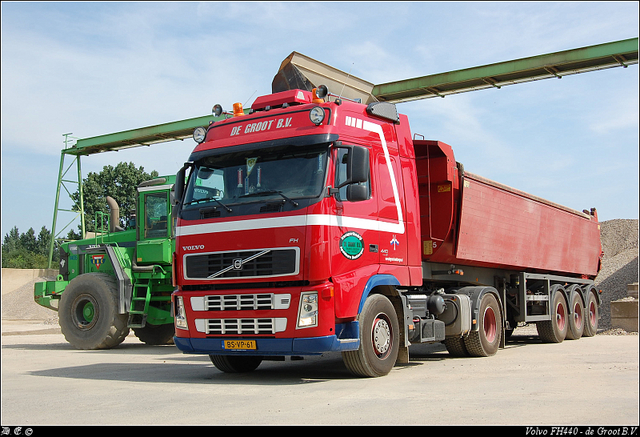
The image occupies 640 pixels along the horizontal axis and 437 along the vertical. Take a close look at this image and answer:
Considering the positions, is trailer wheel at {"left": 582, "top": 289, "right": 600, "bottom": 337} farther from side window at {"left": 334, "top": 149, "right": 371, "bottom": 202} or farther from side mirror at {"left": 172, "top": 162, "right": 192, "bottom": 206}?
side mirror at {"left": 172, "top": 162, "right": 192, "bottom": 206}

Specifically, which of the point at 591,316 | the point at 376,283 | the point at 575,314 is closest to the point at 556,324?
the point at 575,314

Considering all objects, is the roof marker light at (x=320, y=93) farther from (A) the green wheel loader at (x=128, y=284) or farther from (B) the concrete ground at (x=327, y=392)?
(A) the green wheel loader at (x=128, y=284)

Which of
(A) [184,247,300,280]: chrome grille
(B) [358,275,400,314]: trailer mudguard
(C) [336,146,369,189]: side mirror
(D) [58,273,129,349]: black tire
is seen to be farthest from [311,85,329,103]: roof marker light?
(D) [58,273,129,349]: black tire

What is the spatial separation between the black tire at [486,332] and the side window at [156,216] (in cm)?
754

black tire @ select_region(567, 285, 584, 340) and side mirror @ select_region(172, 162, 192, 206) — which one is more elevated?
side mirror @ select_region(172, 162, 192, 206)

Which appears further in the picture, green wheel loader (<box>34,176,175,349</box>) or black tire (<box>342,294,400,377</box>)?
green wheel loader (<box>34,176,175,349</box>)

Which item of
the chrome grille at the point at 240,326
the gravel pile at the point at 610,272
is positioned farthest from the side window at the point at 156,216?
the gravel pile at the point at 610,272

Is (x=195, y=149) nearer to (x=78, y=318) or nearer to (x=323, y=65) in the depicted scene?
(x=323, y=65)

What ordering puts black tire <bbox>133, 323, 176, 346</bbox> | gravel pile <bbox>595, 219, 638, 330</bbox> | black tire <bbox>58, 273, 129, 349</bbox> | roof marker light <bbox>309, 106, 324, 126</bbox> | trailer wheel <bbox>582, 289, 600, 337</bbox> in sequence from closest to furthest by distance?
roof marker light <bbox>309, 106, 324, 126</bbox>, black tire <bbox>58, 273, 129, 349</bbox>, black tire <bbox>133, 323, 176, 346</bbox>, trailer wheel <bbox>582, 289, 600, 337</bbox>, gravel pile <bbox>595, 219, 638, 330</bbox>

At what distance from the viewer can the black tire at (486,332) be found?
12.2 meters

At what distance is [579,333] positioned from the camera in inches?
687

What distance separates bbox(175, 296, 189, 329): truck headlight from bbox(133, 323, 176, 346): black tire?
840cm

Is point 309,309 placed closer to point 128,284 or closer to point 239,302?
point 239,302

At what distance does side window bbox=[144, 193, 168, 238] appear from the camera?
15.7m
